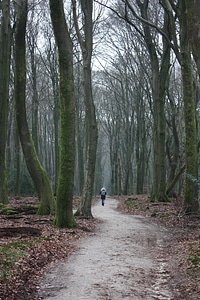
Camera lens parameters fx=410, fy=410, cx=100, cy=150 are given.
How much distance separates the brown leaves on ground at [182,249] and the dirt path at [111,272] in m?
0.20

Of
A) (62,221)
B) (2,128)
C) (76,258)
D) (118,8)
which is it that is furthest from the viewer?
(118,8)

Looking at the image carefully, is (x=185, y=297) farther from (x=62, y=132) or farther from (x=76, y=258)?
(x=62, y=132)

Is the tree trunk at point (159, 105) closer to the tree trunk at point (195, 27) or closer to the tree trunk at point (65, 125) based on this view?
the tree trunk at point (65, 125)

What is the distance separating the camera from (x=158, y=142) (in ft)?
78.3

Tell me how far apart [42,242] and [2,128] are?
1107 centimetres

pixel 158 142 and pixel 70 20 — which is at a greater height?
pixel 70 20

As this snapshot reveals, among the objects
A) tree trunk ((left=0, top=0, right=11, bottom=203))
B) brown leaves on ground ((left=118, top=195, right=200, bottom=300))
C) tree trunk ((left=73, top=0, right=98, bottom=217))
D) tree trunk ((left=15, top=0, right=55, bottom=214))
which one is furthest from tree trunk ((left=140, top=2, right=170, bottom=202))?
tree trunk ((left=15, top=0, right=55, bottom=214))

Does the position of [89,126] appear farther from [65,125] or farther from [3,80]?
[3,80]

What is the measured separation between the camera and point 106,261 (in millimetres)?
8914

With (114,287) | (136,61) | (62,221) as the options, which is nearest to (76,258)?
(114,287)

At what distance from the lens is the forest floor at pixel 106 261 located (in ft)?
21.8

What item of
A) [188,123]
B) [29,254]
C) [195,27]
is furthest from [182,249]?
[188,123]

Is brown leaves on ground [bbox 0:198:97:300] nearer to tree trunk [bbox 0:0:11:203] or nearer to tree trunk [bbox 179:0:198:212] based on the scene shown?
tree trunk [bbox 179:0:198:212]

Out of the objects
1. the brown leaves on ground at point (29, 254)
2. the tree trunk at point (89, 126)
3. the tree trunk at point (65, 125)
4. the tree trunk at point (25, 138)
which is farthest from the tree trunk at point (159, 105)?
the brown leaves on ground at point (29, 254)
